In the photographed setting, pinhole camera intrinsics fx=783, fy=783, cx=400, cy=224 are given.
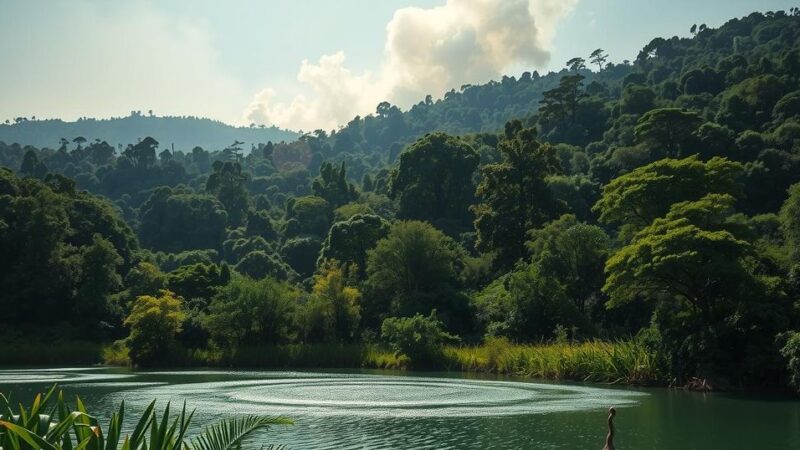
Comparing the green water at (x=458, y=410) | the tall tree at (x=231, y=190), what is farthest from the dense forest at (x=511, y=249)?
the tall tree at (x=231, y=190)

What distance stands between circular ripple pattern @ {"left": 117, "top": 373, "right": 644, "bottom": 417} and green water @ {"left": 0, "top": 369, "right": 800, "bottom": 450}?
0.04 metres

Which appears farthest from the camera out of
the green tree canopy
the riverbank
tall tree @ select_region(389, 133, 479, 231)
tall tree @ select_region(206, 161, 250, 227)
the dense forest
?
tall tree @ select_region(206, 161, 250, 227)

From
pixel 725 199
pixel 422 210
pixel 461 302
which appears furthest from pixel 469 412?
pixel 422 210

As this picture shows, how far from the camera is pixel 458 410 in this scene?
2567 cm

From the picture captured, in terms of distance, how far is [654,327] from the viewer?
3338 cm

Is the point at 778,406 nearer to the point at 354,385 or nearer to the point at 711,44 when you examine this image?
the point at 354,385

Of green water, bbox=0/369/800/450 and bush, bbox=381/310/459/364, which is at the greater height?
bush, bbox=381/310/459/364

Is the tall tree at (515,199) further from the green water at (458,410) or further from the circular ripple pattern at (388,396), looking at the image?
the circular ripple pattern at (388,396)

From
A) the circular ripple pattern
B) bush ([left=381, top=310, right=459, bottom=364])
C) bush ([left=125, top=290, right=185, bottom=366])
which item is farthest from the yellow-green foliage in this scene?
bush ([left=125, top=290, right=185, bottom=366])

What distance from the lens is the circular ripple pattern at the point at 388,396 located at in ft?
84.0

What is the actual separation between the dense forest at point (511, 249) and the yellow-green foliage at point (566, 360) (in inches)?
50.7

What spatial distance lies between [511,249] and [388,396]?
3077 centimetres

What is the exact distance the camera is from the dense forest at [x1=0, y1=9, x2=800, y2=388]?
1266 inches

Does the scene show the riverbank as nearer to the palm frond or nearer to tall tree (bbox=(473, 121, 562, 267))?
tall tree (bbox=(473, 121, 562, 267))
